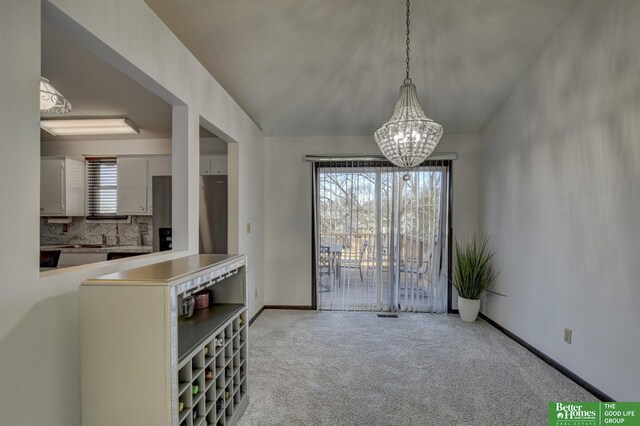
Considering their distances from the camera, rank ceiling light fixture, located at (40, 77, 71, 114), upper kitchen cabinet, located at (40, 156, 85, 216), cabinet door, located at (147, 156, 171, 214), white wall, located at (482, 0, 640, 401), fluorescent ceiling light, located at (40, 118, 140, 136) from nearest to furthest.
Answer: white wall, located at (482, 0, 640, 401) → ceiling light fixture, located at (40, 77, 71, 114) → fluorescent ceiling light, located at (40, 118, 140, 136) → upper kitchen cabinet, located at (40, 156, 85, 216) → cabinet door, located at (147, 156, 171, 214)

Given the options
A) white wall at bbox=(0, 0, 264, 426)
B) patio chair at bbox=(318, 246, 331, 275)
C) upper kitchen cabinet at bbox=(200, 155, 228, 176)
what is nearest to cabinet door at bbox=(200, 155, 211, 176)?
upper kitchen cabinet at bbox=(200, 155, 228, 176)

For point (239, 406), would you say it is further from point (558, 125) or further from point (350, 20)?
point (558, 125)

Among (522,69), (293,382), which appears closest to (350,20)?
(522,69)

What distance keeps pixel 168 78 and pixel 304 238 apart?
9.01ft

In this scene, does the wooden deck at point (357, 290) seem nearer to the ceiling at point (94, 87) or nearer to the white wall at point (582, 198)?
the white wall at point (582, 198)

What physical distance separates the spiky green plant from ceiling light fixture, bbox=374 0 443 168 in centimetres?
212

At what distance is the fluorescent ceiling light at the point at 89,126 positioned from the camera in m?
3.56

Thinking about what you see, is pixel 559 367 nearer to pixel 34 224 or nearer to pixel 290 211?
pixel 290 211

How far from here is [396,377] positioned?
249 centimetres

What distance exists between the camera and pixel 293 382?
95.0 inches

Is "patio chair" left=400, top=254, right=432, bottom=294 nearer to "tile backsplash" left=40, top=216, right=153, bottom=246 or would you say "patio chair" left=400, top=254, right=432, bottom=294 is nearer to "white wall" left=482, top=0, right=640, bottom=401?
"white wall" left=482, top=0, right=640, bottom=401

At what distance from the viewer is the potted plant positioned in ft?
12.3

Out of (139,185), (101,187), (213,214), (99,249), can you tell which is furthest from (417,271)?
(101,187)

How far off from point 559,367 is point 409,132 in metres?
2.34
